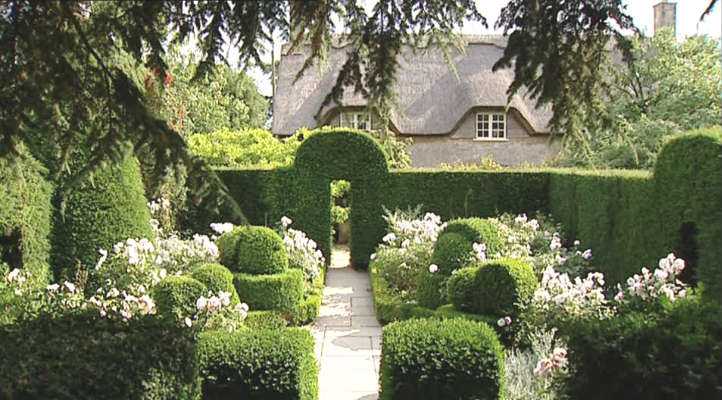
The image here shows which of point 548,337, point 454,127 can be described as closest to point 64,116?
point 548,337

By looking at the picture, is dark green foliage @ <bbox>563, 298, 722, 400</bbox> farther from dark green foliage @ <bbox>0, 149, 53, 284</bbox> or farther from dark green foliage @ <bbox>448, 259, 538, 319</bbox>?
dark green foliage @ <bbox>0, 149, 53, 284</bbox>

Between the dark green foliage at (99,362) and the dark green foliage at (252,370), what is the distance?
3.28 feet

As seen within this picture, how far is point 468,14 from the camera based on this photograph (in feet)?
10.8

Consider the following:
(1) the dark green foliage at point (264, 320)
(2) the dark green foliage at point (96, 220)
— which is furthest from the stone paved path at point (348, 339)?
(2) the dark green foliage at point (96, 220)

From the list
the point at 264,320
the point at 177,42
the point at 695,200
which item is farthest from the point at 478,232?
the point at 177,42

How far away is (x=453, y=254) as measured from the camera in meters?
8.23

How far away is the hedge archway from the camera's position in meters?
12.8

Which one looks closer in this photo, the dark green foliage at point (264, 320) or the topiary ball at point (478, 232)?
the dark green foliage at point (264, 320)

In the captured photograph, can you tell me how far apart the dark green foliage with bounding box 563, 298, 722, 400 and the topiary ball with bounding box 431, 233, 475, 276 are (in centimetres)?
470

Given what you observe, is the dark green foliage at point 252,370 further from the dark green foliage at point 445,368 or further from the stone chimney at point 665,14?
the stone chimney at point 665,14

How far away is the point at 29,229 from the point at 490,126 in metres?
15.8

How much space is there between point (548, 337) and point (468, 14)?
363cm

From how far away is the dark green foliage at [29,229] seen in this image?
7.15 meters

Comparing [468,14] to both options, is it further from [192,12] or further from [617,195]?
[617,195]
